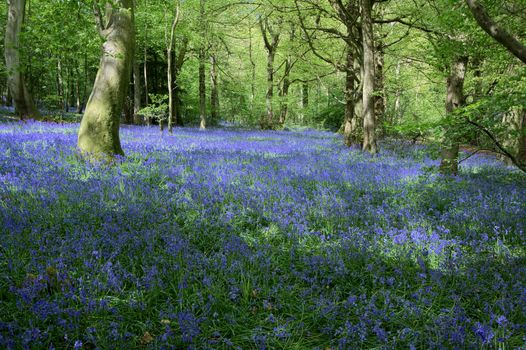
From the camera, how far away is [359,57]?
12805 millimetres

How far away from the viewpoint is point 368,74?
1127cm

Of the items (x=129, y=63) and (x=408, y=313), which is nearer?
(x=408, y=313)

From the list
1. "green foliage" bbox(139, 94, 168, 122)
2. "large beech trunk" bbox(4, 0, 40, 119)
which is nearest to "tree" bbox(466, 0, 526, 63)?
"green foliage" bbox(139, 94, 168, 122)

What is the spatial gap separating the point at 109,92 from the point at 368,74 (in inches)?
322

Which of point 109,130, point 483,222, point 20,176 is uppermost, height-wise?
point 109,130

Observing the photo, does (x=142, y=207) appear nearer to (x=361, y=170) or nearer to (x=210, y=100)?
(x=361, y=170)

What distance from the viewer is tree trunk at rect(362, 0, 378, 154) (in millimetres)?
10797

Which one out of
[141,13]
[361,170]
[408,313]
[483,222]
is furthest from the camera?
[141,13]

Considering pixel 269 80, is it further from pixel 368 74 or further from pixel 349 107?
pixel 368 74

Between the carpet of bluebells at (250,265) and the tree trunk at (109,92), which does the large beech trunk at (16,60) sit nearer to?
the tree trunk at (109,92)

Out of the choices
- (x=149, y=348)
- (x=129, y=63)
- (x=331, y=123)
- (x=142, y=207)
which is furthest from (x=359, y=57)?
(x=331, y=123)

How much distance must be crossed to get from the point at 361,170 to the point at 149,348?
6.75 metres

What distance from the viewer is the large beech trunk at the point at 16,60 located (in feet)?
48.4

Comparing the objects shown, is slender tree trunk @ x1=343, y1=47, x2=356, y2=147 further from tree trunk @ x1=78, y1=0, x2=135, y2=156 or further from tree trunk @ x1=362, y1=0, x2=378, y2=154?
tree trunk @ x1=78, y1=0, x2=135, y2=156
